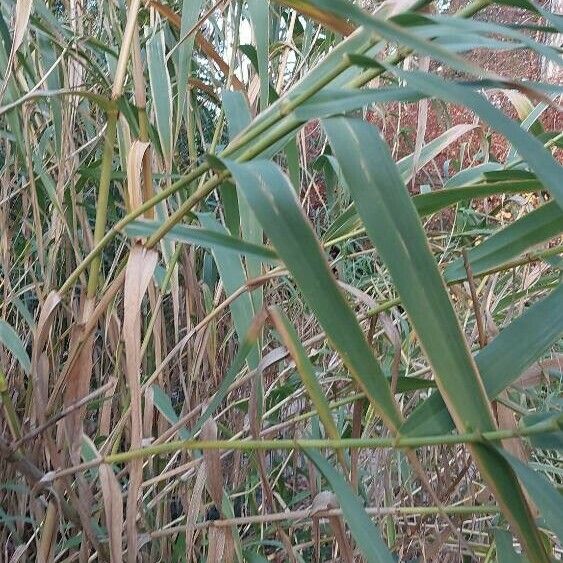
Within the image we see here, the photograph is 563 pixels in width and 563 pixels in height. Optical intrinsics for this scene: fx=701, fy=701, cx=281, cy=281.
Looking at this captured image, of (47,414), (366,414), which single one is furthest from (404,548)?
(47,414)

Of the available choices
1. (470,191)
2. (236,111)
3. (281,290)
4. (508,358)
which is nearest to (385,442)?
(508,358)

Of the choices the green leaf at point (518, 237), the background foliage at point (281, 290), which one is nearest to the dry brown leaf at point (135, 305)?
the background foliage at point (281, 290)

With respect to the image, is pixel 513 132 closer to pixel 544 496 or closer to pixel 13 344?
pixel 544 496

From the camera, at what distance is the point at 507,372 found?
34 centimetres

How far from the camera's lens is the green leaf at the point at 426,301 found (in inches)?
11.5

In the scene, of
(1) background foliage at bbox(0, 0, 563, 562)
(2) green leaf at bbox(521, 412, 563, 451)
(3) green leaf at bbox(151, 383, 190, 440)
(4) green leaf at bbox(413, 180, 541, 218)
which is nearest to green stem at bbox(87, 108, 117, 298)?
(1) background foliage at bbox(0, 0, 563, 562)

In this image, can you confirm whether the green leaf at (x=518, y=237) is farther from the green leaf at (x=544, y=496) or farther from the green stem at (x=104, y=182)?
the green stem at (x=104, y=182)

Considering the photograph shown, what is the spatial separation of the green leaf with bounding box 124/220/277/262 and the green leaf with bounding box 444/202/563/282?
141 millimetres

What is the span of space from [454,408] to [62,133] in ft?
1.63

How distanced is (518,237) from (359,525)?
0.19 metres

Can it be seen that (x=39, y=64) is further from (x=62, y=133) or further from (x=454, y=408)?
(x=454, y=408)

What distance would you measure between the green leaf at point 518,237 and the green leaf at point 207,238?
0.14 m

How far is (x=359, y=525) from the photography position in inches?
15.8

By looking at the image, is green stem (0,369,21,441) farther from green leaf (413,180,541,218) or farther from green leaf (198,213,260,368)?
green leaf (413,180,541,218)
